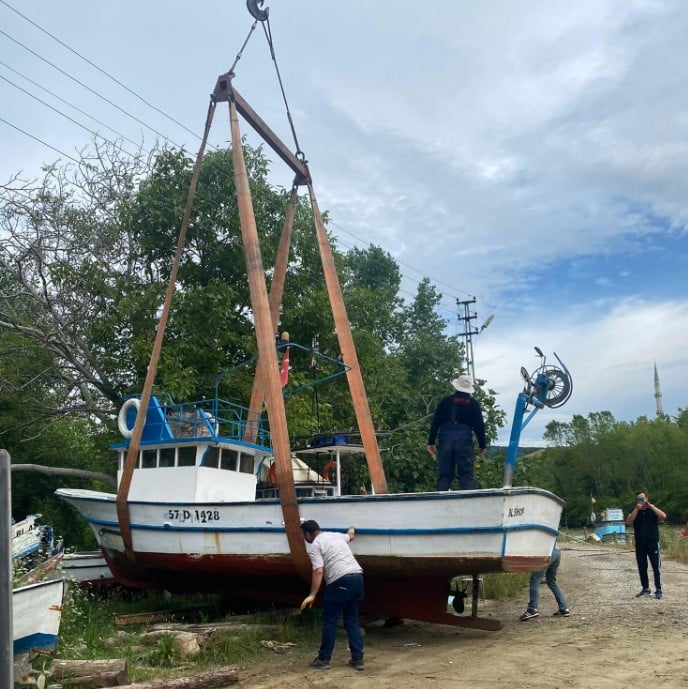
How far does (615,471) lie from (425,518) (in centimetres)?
6988

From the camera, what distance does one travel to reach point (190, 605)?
12.0 meters

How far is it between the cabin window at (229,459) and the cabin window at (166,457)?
0.85 meters

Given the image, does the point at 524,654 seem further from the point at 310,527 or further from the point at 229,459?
the point at 229,459

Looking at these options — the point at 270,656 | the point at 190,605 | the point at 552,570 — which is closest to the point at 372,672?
the point at 270,656

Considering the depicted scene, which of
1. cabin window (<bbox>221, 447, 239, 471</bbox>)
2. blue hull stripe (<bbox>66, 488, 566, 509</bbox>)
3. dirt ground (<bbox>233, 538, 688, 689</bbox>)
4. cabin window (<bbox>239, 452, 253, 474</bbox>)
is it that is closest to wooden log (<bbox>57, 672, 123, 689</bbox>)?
dirt ground (<bbox>233, 538, 688, 689</bbox>)

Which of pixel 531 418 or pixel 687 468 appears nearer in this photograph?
pixel 531 418

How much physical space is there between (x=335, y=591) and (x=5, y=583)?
16.7ft

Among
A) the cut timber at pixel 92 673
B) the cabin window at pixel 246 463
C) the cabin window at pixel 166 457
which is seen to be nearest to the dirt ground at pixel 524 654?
the cut timber at pixel 92 673

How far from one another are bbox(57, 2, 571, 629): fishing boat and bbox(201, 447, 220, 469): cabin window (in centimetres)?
4

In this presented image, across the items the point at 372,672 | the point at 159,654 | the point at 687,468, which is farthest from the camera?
the point at 687,468

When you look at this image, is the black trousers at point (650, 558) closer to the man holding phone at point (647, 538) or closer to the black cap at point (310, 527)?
the man holding phone at point (647, 538)

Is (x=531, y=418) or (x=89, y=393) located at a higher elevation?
(x=89, y=393)

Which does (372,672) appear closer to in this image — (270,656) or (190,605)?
(270,656)

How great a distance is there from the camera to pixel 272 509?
9.56m
